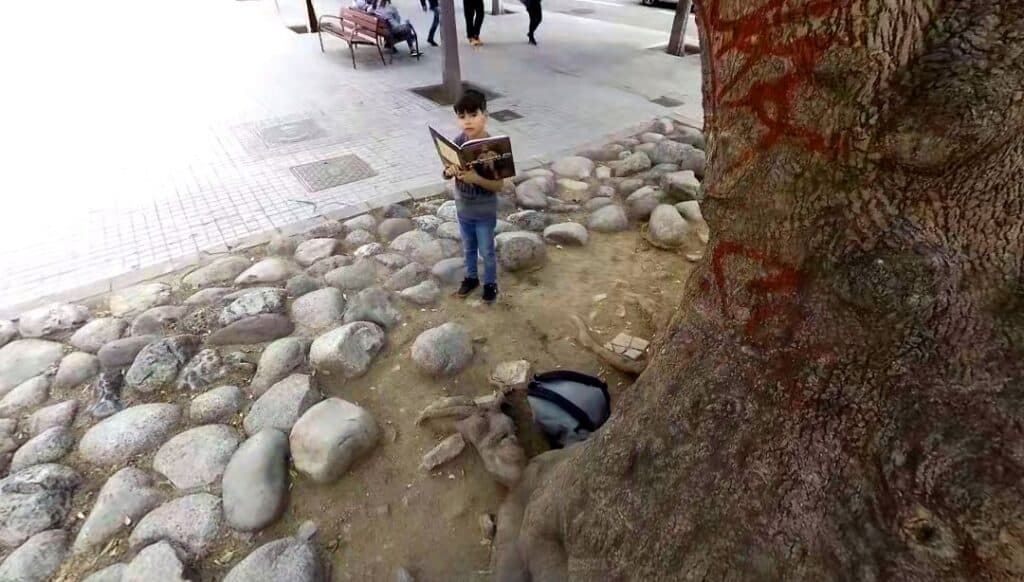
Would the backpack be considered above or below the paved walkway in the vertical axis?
below

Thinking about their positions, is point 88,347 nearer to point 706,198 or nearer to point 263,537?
point 263,537

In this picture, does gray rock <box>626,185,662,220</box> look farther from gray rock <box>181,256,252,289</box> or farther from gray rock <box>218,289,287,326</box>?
gray rock <box>181,256,252,289</box>

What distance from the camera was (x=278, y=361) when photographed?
3275 millimetres

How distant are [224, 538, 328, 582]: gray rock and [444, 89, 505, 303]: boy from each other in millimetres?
1972

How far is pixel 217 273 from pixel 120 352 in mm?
942

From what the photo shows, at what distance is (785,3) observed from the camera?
1125 millimetres

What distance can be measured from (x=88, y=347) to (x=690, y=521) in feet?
12.1

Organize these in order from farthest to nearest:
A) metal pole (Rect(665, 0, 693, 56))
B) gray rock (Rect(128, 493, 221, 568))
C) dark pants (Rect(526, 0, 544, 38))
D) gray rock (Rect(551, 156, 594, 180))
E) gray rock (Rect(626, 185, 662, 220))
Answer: dark pants (Rect(526, 0, 544, 38))
metal pole (Rect(665, 0, 693, 56))
gray rock (Rect(551, 156, 594, 180))
gray rock (Rect(626, 185, 662, 220))
gray rock (Rect(128, 493, 221, 568))

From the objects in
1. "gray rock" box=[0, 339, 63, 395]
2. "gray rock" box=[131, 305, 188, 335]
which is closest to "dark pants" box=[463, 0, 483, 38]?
"gray rock" box=[131, 305, 188, 335]

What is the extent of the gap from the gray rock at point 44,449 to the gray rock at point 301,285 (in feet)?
4.79

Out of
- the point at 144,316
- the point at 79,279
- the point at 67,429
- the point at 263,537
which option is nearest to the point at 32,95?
the point at 79,279

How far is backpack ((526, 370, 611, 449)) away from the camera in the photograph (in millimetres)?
2701

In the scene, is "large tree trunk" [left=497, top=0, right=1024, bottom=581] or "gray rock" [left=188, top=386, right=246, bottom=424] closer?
"large tree trunk" [left=497, top=0, right=1024, bottom=581]

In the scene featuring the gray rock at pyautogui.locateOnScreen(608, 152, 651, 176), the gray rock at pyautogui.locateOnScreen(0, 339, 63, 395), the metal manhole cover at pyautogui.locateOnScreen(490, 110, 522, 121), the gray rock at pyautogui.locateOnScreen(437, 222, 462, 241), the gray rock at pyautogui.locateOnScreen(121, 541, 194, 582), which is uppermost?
the metal manhole cover at pyautogui.locateOnScreen(490, 110, 522, 121)
